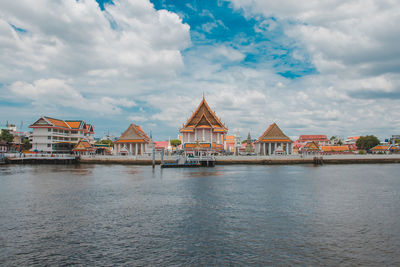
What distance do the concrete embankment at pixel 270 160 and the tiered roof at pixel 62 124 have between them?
17812 mm

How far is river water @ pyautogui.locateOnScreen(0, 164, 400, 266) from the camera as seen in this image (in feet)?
38.0

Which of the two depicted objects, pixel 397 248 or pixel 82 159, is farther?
pixel 82 159

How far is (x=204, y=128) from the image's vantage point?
276ft

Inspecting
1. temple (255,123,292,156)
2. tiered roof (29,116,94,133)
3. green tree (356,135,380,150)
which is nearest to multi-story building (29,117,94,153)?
tiered roof (29,116,94,133)

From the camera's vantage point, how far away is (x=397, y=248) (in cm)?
1254

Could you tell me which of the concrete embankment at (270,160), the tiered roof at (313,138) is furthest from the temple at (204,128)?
the tiered roof at (313,138)

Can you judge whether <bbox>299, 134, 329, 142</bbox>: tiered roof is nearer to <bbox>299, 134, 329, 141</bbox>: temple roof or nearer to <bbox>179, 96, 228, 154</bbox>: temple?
<bbox>299, 134, 329, 141</bbox>: temple roof

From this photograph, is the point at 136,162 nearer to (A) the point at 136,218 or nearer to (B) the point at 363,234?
(A) the point at 136,218

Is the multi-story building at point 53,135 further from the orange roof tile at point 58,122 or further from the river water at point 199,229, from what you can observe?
the river water at point 199,229

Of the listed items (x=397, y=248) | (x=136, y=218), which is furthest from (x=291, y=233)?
(x=136, y=218)

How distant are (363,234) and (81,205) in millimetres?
17974

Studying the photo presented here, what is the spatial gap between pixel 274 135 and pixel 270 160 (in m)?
18.4

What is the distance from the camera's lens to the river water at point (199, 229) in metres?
11.6

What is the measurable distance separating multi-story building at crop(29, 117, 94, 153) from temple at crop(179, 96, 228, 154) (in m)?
35.0
